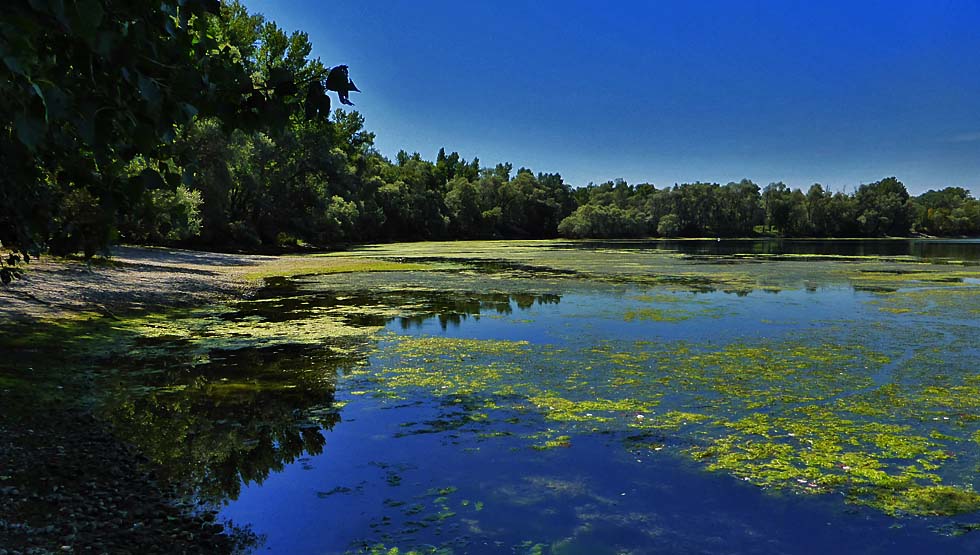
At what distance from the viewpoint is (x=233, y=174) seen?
1738 inches

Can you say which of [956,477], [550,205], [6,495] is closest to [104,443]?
[6,495]

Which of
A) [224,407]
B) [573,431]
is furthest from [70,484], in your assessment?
[573,431]

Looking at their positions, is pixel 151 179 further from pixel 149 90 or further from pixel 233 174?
pixel 233 174

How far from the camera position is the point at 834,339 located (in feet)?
43.5

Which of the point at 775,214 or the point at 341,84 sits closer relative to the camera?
the point at 341,84

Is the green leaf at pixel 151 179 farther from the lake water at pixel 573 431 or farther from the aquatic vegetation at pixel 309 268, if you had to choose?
the aquatic vegetation at pixel 309 268

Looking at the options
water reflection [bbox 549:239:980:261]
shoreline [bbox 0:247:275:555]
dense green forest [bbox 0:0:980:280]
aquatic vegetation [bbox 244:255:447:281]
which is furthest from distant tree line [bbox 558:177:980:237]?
shoreline [bbox 0:247:275:555]

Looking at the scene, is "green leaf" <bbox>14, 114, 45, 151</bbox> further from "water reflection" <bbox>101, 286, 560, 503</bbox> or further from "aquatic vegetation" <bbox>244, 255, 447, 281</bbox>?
"aquatic vegetation" <bbox>244, 255, 447, 281</bbox>

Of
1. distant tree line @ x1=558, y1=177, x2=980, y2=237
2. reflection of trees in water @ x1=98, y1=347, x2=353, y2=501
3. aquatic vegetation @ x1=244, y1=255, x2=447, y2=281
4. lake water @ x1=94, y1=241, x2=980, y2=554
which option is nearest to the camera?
lake water @ x1=94, y1=241, x2=980, y2=554

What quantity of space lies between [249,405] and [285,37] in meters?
51.1

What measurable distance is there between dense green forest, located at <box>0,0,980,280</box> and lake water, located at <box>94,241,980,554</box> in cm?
268

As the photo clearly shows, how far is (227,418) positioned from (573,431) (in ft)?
14.2

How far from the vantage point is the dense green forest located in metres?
3.03

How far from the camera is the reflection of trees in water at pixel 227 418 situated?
6.23 meters
